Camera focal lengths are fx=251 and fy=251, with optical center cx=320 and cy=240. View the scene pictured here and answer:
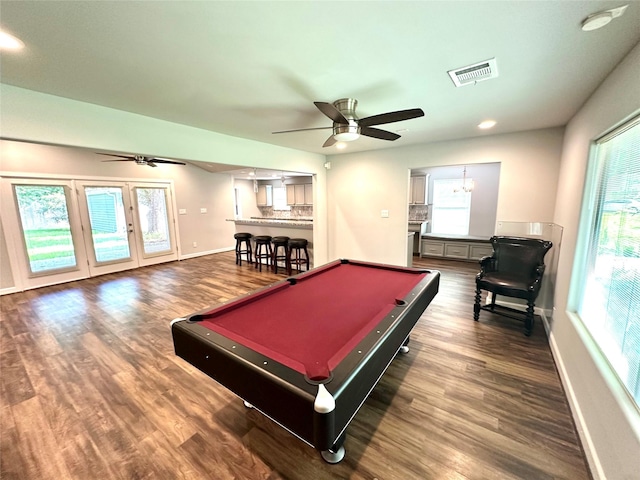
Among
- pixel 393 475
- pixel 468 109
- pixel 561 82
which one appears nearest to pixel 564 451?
pixel 393 475

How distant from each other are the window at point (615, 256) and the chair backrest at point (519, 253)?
40.8 inches

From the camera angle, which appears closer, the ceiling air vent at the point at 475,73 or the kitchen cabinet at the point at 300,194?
the ceiling air vent at the point at 475,73

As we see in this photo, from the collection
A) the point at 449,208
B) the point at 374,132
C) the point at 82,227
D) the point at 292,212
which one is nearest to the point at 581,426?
the point at 374,132

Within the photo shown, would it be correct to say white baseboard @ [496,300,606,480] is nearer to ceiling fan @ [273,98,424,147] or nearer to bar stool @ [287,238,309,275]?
ceiling fan @ [273,98,424,147]

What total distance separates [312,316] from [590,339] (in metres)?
1.98

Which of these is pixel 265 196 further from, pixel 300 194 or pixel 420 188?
pixel 420 188

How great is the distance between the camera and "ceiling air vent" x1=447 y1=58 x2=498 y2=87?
5.56 feet

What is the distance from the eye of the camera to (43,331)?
3152 millimetres

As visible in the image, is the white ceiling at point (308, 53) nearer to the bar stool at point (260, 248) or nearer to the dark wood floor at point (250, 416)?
the dark wood floor at point (250, 416)

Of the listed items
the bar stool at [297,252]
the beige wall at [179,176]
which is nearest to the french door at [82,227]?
the beige wall at [179,176]

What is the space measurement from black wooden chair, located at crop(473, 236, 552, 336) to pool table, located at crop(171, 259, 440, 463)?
1.19 metres

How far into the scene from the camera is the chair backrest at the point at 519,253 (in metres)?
3.10

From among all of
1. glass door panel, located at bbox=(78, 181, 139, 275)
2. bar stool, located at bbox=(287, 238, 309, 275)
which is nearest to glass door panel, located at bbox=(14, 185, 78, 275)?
glass door panel, located at bbox=(78, 181, 139, 275)

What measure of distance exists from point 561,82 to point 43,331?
5962mm
